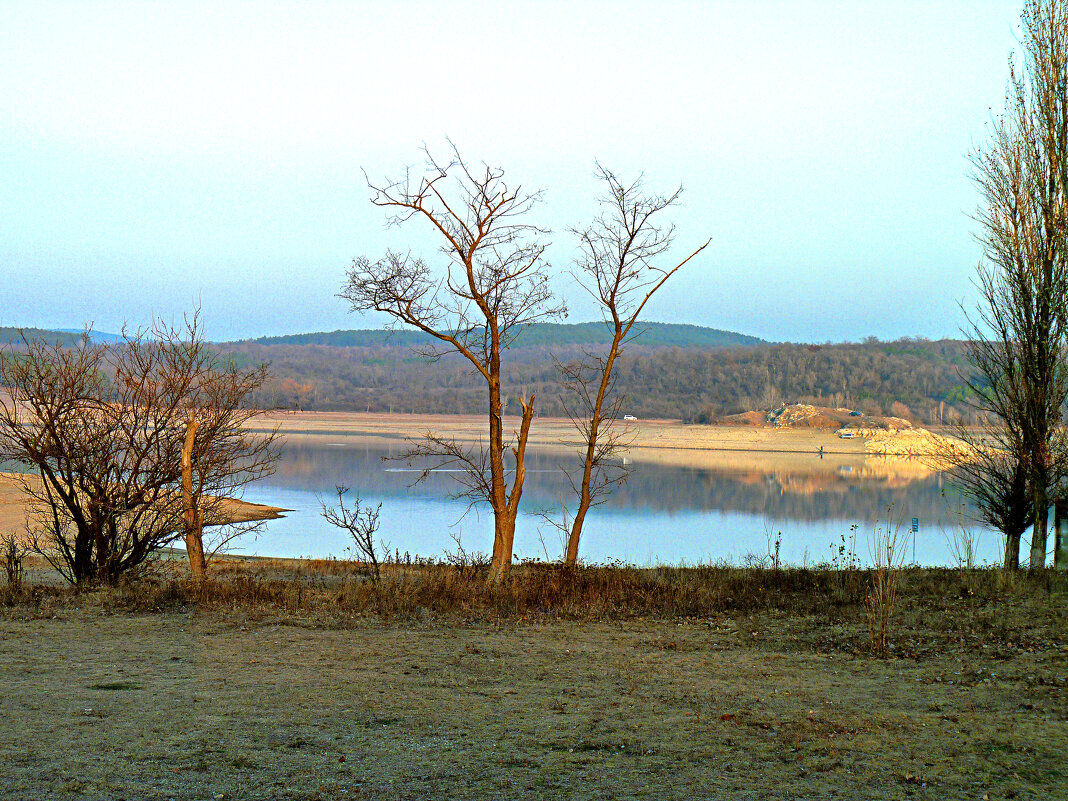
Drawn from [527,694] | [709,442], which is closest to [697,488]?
[709,442]

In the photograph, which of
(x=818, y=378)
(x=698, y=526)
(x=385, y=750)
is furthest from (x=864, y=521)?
(x=818, y=378)

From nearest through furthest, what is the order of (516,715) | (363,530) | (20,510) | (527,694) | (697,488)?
(516,715) < (527,694) < (363,530) < (20,510) < (697,488)

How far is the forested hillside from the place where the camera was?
3922 inches

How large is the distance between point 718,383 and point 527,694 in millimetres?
104266

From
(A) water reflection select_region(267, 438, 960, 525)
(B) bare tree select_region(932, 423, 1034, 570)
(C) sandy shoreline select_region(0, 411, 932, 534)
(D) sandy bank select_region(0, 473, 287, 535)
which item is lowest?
(D) sandy bank select_region(0, 473, 287, 535)

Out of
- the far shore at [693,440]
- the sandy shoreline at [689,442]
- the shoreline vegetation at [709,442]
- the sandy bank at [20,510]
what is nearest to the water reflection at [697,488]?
the sandy shoreline at [689,442]

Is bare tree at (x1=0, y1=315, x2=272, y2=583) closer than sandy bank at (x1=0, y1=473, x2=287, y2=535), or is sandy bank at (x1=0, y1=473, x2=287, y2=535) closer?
bare tree at (x1=0, y1=315, x2=272, y2=583)

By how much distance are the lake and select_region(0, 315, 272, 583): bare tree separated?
16.5 ft

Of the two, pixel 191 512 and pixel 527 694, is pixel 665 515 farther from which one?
pixel 527 694

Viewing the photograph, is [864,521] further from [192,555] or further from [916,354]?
[916,354]

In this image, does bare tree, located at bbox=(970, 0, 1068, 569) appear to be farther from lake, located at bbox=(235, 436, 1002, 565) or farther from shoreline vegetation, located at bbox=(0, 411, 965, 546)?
shoreline vegetation, located at bbox=(0, 411, 965, 546)

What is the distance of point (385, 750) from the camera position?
14.9 feet

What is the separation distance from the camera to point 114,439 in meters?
10.3

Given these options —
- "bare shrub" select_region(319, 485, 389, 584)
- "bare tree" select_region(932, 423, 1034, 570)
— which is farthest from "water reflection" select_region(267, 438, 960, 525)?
"bare tree" select_region(932, 423, 1034, 570)
